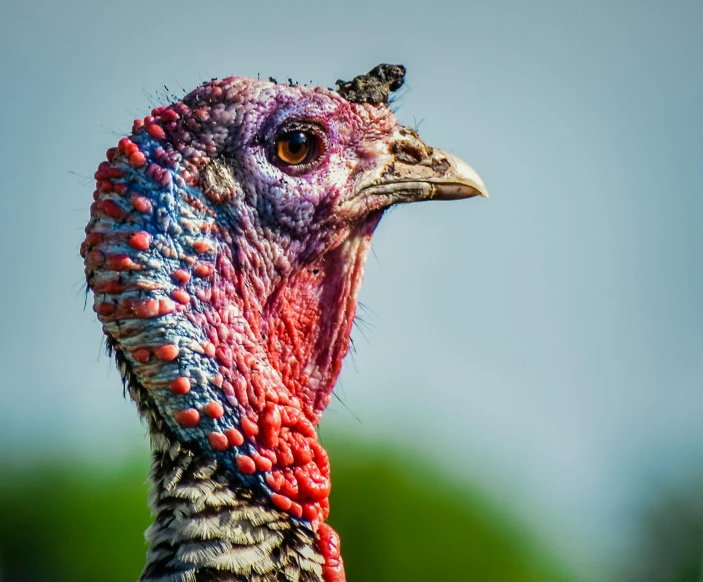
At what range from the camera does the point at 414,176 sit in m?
3.85

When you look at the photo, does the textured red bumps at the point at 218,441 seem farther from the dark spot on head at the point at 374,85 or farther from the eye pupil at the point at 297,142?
the dark spot on head at the point at 374,85

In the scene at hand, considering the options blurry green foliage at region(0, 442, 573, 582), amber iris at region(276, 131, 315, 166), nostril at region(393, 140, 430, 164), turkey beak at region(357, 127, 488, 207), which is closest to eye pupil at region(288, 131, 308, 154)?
amber iris at region(276, 131, 315, 166)

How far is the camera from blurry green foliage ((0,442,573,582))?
40.5 feet

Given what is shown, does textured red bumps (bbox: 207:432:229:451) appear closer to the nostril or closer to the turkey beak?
the turkey beak

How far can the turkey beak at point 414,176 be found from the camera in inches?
150

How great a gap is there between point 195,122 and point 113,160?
0.34 metres

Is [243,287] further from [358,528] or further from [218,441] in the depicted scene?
[358,528]

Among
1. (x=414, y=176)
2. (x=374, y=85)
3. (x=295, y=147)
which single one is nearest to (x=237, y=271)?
(x=295, y=147)

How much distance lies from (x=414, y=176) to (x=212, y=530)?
1.64 meters

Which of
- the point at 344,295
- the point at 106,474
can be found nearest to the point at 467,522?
the point at 106,474

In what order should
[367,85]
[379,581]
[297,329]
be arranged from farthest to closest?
[379,581] → [367,85] → [297,329]

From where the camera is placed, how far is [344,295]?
12.9 feet

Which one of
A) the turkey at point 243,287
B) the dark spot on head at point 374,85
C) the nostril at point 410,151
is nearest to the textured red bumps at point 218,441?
the turkey at point 243,287

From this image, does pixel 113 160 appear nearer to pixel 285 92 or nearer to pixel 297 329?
pixel 285 92
